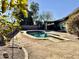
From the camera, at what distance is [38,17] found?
6719 centimetres

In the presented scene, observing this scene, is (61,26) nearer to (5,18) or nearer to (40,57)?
(40,57)

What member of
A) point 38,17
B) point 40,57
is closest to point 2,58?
point 40,57

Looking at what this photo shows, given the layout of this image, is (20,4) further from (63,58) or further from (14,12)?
(63,58)

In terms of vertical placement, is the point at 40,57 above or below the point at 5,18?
below

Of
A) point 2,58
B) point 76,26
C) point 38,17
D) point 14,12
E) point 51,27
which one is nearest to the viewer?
point 14,12

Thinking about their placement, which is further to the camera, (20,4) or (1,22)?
(1,22)

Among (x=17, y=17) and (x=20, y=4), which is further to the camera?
(x=17, y=17)

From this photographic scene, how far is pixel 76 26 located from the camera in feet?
49.8

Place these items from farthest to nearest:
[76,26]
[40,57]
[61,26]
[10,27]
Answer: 1. [61,26]
2. [76,26]
3. [40,57]
4. [10,27]

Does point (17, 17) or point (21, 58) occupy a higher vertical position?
point (17, 17)

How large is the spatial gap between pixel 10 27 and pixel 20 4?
56cm

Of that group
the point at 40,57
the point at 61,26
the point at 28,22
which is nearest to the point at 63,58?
the point at 40,57

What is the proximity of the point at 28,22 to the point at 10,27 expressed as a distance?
54730 mm

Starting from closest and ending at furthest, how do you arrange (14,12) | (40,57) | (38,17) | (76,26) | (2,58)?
(14,12) → (2,58) → (40,57) → (76,26) → (38,17)
